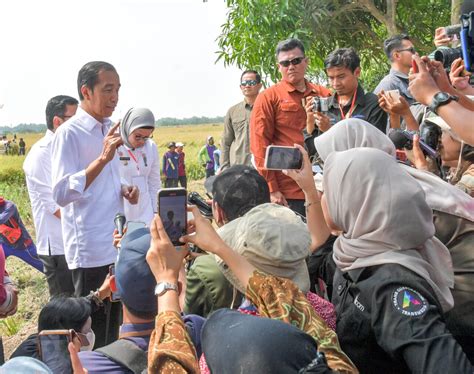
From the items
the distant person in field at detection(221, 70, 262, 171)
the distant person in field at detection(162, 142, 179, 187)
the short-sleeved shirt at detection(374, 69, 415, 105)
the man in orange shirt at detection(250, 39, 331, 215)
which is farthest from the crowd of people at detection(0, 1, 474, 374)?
the distant person in field at detection(162, 142, 179, 187)

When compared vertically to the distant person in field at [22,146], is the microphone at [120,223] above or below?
above

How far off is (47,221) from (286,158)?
195 centimetres

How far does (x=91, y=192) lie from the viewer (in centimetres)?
343

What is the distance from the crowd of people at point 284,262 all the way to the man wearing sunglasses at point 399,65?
157 cm

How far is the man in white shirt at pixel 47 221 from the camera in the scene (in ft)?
12.7

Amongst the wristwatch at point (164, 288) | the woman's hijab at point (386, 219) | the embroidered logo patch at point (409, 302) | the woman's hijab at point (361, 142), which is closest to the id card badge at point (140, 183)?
the woman's hijab at point (361, 142)

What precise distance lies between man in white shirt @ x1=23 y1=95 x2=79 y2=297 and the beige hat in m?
2.27

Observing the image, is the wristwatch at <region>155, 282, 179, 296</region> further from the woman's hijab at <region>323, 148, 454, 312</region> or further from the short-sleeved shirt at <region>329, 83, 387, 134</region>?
the short-sleeved shirt at <region>329, 83, 387, 134</region>

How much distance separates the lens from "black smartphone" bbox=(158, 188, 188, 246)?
71.7 inches

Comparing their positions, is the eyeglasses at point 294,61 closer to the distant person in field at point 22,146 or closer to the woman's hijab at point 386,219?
the woman's hijab at point 386,219

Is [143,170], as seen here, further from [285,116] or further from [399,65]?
[399,65]

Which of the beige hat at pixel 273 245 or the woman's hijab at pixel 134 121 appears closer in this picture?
the beige hat at pixel 273 245

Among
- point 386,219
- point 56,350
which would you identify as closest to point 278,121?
point 386,219

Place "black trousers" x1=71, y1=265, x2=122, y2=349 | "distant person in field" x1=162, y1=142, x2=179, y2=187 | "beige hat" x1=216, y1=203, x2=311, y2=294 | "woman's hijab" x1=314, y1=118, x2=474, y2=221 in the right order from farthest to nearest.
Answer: "distant person in field" x1=162, y1=142, x2=179, y2=187 → "black trousers" x1=71, y1=265, x2=122, y2=349 → "woman's hijab" x1=314, y1=118, x2=474, y2=221 → "beige hat" x1=216, y1=203, x2=311, y2=294
